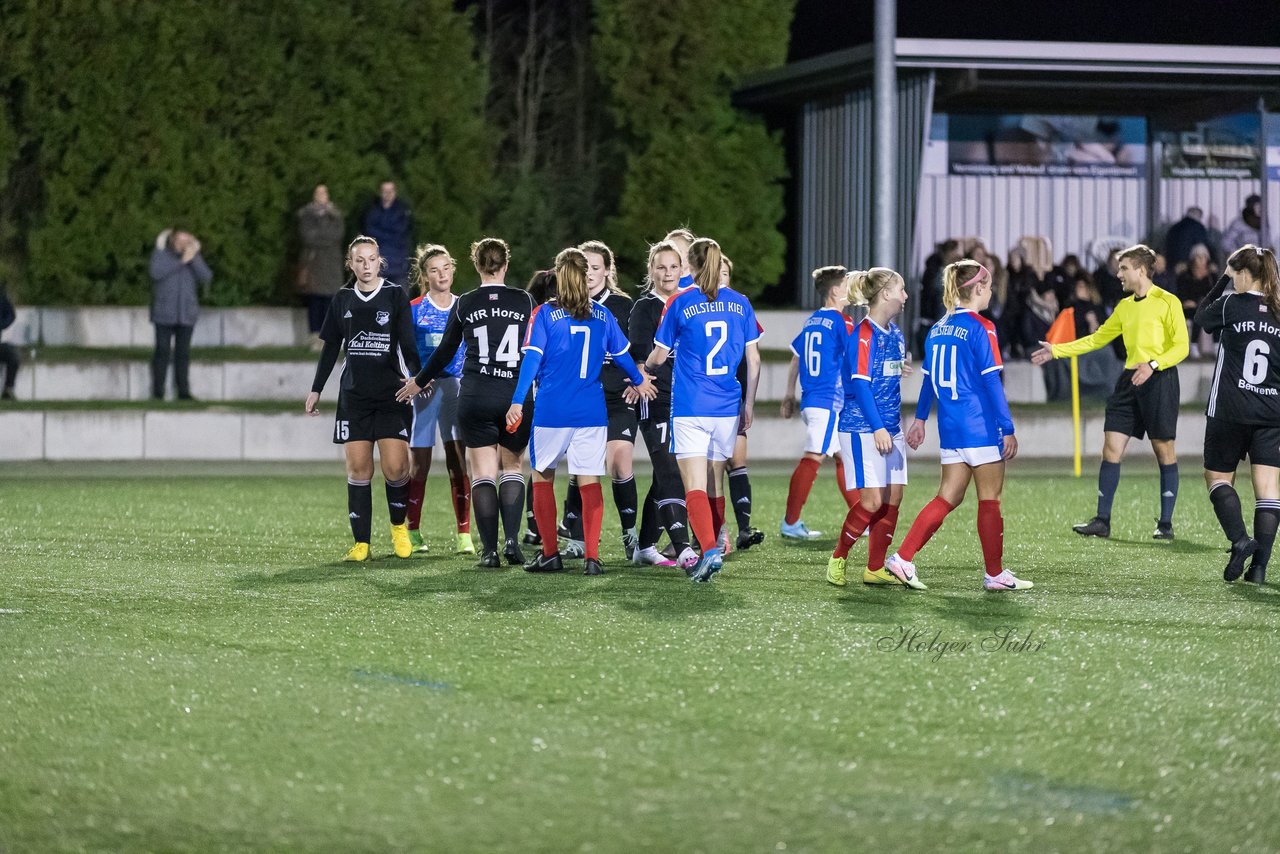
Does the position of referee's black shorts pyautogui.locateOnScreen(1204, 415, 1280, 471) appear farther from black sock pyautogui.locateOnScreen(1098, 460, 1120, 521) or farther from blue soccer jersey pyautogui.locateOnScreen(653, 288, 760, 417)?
blue soccer jersey pyautogui.locateOnScreen(653, 288, 760, 417)

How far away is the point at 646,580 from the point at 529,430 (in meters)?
1.16

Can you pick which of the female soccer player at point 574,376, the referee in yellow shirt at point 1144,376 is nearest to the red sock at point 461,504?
the female soccer player at point 574,376

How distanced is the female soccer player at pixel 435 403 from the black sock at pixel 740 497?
172cm

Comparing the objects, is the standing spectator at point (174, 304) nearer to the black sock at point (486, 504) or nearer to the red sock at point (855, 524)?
the black sock at point (486, 504)

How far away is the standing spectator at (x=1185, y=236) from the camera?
23.3m

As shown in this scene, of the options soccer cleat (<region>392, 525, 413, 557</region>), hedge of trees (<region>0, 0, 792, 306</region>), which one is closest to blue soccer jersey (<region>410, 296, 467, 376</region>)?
soccer cleat (<region>392, 525, 413, 557</region>)

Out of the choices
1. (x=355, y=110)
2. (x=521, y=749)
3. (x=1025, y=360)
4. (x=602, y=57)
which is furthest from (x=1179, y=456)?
(x=521, y=749)

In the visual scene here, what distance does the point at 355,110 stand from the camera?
73.2ft

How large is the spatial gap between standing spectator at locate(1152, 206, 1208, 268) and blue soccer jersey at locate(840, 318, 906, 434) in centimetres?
1479

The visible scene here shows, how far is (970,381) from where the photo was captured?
8867 millimetres

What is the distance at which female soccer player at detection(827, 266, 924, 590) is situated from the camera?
360 inches

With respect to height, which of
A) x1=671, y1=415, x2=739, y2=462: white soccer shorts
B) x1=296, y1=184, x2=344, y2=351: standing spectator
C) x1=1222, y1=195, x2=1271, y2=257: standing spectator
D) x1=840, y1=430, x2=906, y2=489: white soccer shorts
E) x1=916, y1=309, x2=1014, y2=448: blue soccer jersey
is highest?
x1=1222, y1=195, x2=1271, y2=257: standing spectator

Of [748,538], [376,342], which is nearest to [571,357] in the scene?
[376,342]

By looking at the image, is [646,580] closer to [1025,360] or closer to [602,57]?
[1025,360]
